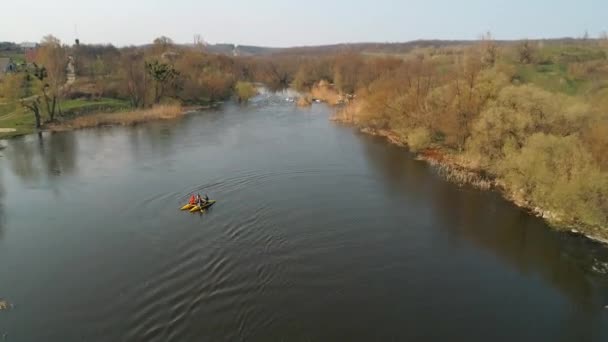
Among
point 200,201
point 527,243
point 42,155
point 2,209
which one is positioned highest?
point 42,155

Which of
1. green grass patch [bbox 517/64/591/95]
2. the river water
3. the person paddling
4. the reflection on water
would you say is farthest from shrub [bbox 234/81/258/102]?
the person paddling

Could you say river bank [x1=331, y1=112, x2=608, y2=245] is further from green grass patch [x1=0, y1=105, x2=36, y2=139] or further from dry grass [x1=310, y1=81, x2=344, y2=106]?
green grass patch [x1=0, y1=105, x2=36, y2=139]

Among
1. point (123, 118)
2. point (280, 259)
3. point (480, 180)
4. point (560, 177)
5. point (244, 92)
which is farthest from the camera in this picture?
point (244, 92)

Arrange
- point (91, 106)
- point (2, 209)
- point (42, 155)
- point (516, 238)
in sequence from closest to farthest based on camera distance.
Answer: point (516, 238), point (2, 209), point (42, 155), point (91, 106)

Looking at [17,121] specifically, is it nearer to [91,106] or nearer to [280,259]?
[91,106]

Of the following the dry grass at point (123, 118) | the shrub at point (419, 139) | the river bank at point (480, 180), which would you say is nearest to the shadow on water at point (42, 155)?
the dry grass at point (123, 118)

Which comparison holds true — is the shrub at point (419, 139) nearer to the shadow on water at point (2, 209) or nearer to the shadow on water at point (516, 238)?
the shadow on water at point (516, 238)

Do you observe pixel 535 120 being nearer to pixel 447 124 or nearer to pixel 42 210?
pixel 447 124

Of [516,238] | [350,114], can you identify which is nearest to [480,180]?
[516,238]
